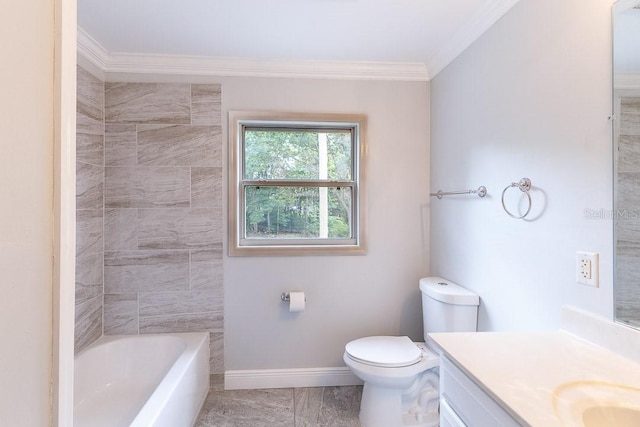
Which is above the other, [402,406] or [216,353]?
[216,353]

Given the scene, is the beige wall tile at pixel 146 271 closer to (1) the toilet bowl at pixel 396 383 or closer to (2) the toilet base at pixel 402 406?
(1) the toilet bowl at pixel 396 383

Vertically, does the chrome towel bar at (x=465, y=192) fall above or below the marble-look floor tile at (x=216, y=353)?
above

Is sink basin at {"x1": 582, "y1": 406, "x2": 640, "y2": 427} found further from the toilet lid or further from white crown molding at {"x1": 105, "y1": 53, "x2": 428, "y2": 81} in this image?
Answer: white crown molding at {"x1": 105, "y1": 53, "x2": 428, "y2": 81}

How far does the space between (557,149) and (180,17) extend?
193 centimetres

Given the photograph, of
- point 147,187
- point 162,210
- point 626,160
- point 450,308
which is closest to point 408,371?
point 450,308

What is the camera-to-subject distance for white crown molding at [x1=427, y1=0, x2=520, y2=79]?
1613 millimetres

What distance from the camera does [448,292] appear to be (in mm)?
1886

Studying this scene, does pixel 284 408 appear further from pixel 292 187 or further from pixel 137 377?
pixel 292 187

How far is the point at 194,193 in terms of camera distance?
228 centimetres

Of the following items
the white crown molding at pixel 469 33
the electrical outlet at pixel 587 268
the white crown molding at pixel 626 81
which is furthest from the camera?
the white crown molding at pixel 469 33

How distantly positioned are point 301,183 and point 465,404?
68.4 inches

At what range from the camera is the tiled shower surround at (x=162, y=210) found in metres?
2.25

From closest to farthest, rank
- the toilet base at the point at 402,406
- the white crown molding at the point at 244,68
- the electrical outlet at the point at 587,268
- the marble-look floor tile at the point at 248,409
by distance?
1. the electrical outlet at the point at 587,268
2. the toilet base at the point at 402,406
3. the marble-look floor tile at the point at 248,409
4. the white crown molding at the point at 244,68

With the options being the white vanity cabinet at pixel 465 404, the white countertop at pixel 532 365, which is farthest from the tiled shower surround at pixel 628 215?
the white vanity cabinet at pixel 465 404
